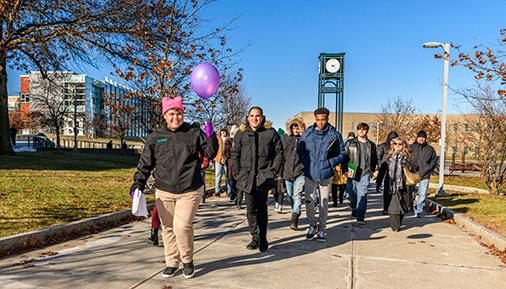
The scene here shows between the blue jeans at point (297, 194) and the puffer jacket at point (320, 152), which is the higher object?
the puffer jacket at point (320, 152)

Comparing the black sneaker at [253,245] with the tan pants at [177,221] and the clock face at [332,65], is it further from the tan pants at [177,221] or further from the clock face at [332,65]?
the clock face at [332,65]

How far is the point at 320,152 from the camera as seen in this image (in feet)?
18.7

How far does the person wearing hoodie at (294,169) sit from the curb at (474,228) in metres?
3.12

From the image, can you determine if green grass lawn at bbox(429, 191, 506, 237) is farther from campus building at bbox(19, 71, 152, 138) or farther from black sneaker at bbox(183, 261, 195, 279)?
campus building at bbox(19, 71, 152, 138)

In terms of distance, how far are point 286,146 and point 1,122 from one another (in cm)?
1664

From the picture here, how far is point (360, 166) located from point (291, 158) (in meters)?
1.43

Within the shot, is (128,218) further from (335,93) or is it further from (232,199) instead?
(335,93)

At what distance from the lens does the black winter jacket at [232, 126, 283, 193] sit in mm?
4984

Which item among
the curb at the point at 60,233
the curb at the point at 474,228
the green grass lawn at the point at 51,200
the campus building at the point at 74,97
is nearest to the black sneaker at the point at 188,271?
the curb at the point at 60,233

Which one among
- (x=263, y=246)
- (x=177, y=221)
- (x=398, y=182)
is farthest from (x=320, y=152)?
(x=177, y=221)

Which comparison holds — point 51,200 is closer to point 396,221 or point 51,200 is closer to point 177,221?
point 177,221

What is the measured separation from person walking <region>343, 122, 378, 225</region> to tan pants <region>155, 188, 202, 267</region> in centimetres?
376

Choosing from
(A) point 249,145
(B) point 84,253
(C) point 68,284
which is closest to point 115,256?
(B) point 84,253

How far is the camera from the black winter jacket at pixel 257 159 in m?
4.98
